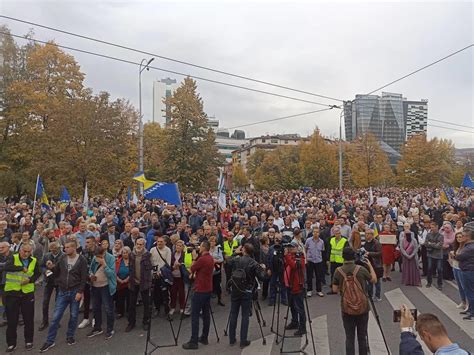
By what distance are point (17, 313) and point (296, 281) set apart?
5162 mm

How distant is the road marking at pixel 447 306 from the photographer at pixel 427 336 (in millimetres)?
4456

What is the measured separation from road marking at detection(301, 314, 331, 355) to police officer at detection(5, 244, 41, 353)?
199 inches

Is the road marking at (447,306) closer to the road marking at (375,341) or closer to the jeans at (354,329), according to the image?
the road marking at (375,341)

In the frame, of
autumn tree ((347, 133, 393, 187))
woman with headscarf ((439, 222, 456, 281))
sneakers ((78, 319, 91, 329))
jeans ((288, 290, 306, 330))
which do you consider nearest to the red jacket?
jeans ((288, 290, 306, 330))

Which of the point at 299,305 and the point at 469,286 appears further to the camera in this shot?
the point at 469,286

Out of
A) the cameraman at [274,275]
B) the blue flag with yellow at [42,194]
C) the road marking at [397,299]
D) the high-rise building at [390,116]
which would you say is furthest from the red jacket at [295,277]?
the high-rise building at [390,116]

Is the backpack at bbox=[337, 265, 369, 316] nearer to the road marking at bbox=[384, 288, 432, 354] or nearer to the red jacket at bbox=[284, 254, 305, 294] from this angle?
the red jacket at bbox=[284, 254, 305, 294]

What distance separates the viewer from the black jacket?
689 centimetres

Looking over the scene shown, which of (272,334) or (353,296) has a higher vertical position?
(353,296)

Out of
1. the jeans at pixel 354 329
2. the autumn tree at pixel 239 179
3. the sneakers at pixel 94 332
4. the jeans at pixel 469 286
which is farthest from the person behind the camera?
the autumn tree at pixel 239 179

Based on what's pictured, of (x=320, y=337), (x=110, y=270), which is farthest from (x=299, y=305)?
(x=110, y=270)

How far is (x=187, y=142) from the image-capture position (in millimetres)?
32781

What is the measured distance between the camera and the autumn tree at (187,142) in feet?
107

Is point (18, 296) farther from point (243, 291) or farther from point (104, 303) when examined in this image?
point (243, 291)
